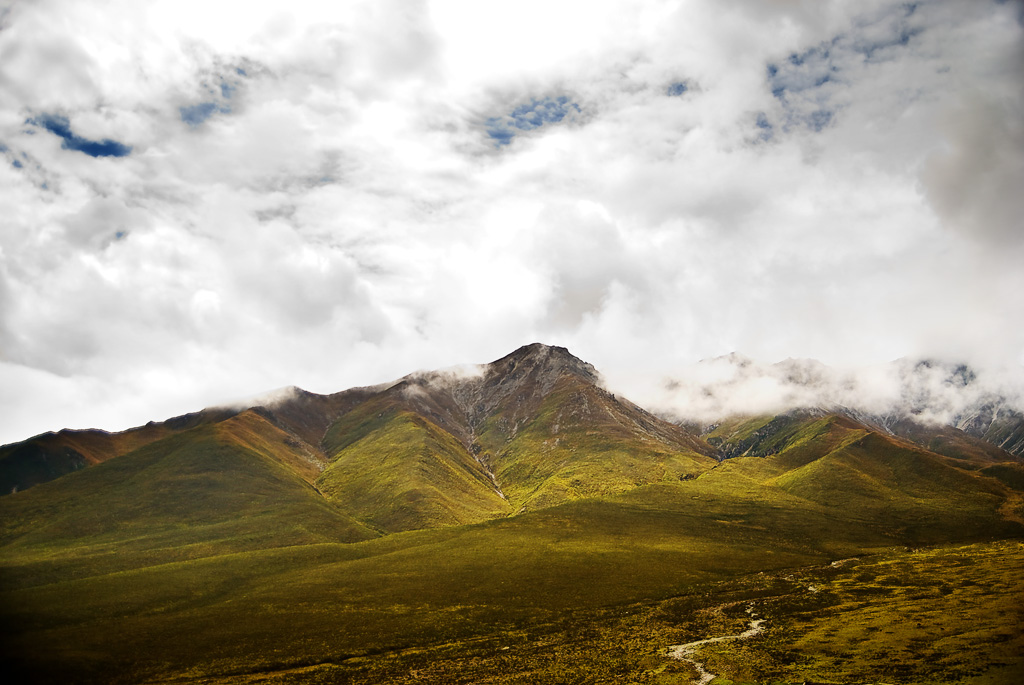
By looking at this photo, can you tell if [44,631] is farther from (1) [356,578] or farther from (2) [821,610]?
(2) [821,610]

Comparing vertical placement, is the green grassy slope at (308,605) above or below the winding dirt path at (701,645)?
above

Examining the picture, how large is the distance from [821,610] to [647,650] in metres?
46.3

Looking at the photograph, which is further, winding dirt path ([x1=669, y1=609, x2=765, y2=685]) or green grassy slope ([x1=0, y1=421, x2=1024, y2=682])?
green grassy slope ([x1=0, y1=421, x2=1024, y2=682])

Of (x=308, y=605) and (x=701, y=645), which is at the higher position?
(x=308, y=605)

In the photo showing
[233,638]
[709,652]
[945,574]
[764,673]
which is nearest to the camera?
[764,673]

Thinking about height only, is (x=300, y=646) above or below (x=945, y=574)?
above

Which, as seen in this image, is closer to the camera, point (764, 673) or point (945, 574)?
point (764, 673)

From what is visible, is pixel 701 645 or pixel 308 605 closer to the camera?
pixel 701 645

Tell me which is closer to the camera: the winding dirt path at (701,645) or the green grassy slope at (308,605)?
the winding dirt path at (701,645)

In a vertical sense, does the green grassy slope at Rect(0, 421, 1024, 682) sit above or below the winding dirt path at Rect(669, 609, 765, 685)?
above

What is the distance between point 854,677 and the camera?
250ft

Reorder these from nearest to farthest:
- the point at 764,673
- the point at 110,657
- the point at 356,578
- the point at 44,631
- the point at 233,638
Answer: the point at 764,673, the point at 110,657, the point at 233,638, the point at 44,631, the point at 356,578

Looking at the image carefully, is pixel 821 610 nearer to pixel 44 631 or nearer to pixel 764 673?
pixel 764 673

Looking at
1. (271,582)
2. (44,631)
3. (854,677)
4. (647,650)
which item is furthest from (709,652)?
(44,631)
